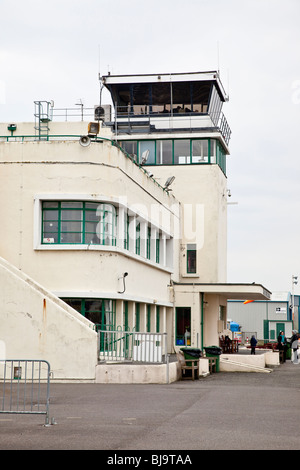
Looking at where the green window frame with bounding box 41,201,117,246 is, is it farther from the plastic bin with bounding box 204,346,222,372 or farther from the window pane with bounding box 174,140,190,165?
the window pane with bounding box 174,140,190,165

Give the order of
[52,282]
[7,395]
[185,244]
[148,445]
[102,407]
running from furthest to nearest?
[185,244] → [52,282] → [7,395] → [102,407] → [148,445]

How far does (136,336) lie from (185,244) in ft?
65.1

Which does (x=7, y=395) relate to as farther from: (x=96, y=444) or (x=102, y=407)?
(x=96, y=444)

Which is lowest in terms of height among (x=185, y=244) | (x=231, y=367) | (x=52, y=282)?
(x=231, y=367)

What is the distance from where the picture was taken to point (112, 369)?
22.4 metres

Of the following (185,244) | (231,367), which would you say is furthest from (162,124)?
(231,367)

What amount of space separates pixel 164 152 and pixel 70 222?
1784cm

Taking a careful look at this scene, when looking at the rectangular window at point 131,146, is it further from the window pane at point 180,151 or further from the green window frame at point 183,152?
the window pane at point 180,151

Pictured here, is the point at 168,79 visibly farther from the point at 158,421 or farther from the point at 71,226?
the point at 158,421

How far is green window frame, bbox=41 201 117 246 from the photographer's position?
26.3m

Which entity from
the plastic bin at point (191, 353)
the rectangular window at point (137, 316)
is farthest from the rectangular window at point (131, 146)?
the plastic bin at point (191, 353)

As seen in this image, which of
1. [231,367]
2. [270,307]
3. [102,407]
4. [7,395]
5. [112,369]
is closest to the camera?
[102,407]

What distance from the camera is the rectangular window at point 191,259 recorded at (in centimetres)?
4338

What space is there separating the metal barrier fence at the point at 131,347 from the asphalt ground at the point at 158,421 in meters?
1.82
